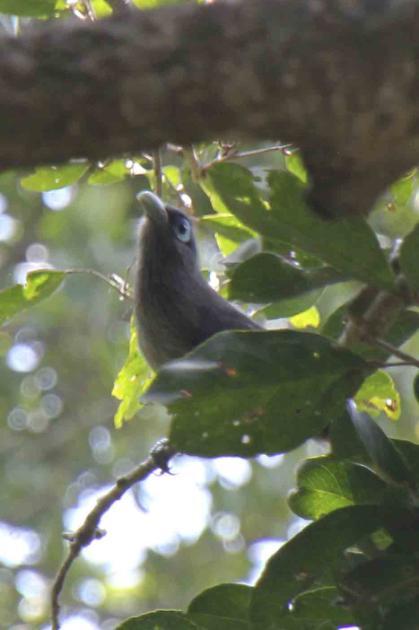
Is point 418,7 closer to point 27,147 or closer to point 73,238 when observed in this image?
point 27,147

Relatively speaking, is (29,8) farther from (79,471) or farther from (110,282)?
(79,471)

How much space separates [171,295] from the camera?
4156mm

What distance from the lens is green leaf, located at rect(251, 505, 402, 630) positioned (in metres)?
2.13

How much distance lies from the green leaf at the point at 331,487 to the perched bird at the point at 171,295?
4.43 feet

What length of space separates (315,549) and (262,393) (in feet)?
1.01

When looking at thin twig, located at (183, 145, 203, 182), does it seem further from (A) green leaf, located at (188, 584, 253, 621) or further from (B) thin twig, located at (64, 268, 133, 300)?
(A) green leaf, located at (188, 584, 253, 621)

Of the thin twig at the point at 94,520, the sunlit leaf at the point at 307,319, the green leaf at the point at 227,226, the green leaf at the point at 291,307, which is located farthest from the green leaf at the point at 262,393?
the sunlit leaf at the point at 307,319

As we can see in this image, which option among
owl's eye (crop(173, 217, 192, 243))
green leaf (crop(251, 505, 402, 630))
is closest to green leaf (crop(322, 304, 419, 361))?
green leaf (crop(251, 505, 402, 630))

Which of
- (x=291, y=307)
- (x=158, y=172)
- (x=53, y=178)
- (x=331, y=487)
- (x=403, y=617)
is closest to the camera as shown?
(x=403, y=617)

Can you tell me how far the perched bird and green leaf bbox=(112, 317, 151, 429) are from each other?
9 cm

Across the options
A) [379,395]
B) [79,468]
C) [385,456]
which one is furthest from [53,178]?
[79,468]

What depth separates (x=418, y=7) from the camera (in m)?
1.32

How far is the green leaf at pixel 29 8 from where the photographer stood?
3090mm

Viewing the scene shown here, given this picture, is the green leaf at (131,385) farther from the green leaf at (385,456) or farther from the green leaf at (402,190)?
the green leaf at (385,456)
